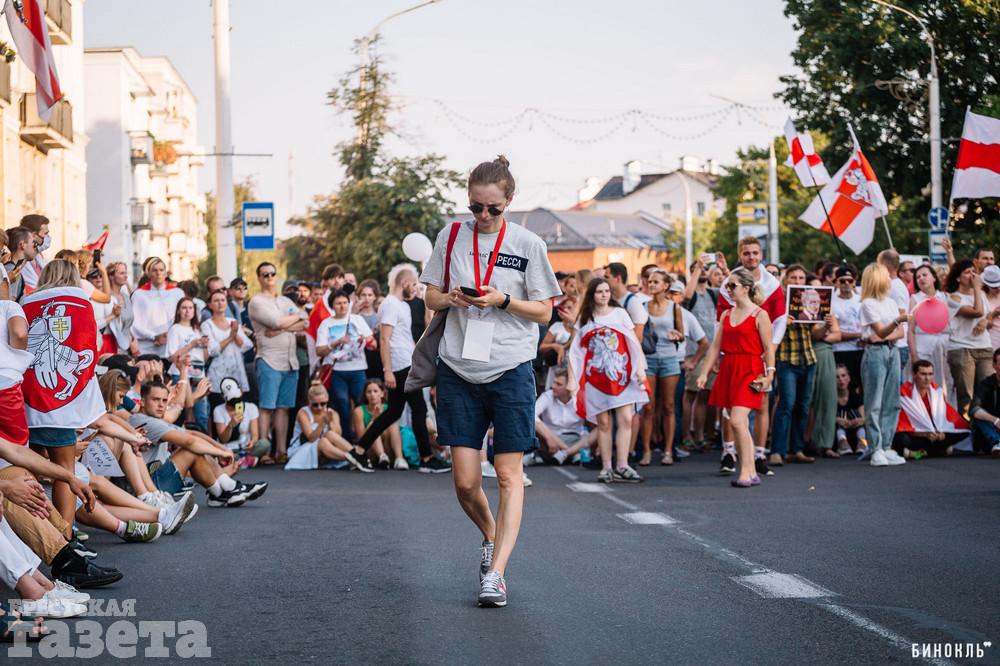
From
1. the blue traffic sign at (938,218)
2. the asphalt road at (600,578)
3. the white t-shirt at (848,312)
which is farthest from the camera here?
the blue traffic sign at (938,218)

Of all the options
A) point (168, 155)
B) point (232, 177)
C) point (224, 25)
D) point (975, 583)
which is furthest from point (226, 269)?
point (168, 155)

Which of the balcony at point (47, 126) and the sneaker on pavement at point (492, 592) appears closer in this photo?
the sneaker on pavement at point (492, 592)

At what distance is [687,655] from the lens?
5.84 meters

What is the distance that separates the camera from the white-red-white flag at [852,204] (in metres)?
21.2

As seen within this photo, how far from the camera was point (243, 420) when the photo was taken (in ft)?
52.9

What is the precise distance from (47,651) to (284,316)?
36.4 feet

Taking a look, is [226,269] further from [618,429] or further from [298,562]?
[298,562]

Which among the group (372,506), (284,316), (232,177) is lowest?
(372,506)

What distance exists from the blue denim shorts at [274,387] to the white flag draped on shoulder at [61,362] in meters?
7.92

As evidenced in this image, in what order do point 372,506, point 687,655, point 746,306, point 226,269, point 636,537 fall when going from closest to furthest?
point 687,655, point 636,537, point 372,506, point 746,306, point 226,269

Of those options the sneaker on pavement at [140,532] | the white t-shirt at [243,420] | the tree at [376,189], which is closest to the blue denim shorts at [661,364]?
the white t-shirt at [243,420]

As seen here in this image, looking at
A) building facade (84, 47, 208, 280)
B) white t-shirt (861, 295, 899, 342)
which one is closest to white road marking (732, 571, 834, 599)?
white t-shirt (861, 295, 899, 342)

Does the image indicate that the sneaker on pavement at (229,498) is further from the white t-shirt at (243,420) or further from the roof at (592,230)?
the roof at (592,230)

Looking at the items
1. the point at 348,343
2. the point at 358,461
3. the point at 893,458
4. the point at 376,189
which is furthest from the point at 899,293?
the point at 376,189
